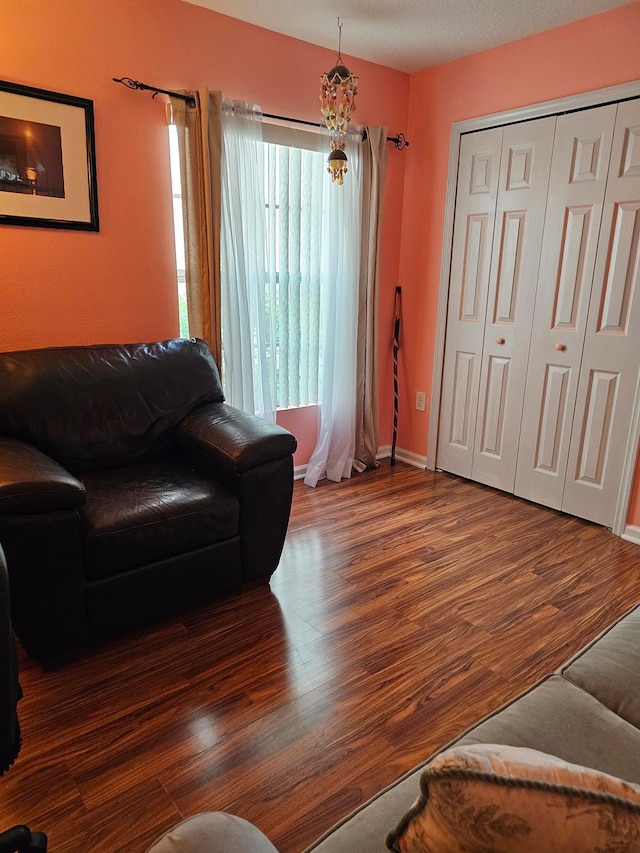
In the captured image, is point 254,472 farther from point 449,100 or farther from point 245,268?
point 449,100

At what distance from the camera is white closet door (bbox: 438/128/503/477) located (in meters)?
3.30

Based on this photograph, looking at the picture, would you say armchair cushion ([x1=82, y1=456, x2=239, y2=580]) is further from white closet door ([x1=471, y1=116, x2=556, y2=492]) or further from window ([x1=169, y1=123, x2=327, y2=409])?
white closet door ([x1=471, y1=116, x2=556, y2=492])

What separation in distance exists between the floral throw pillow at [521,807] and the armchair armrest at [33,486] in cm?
144

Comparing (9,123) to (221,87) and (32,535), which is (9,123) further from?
(32,535)

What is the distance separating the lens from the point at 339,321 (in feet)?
11.5

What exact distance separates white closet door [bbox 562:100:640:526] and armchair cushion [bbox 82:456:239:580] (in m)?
2.00

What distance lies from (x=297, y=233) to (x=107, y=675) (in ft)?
8.26

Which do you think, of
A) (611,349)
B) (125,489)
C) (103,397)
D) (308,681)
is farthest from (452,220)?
(308,681)

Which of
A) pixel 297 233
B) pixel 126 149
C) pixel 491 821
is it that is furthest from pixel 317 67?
pixel 491 821

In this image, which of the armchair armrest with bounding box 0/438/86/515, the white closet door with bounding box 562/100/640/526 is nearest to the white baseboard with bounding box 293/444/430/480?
the white closet door with bounding box 562/100/640/526

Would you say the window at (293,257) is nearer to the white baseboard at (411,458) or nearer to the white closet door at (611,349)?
the white baseboard at (411,458)

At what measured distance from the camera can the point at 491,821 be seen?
0.54m

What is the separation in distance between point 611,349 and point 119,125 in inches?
104

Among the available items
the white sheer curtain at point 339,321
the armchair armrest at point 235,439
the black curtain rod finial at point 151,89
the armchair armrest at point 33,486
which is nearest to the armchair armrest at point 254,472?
the armchair armrest at point 235,439
